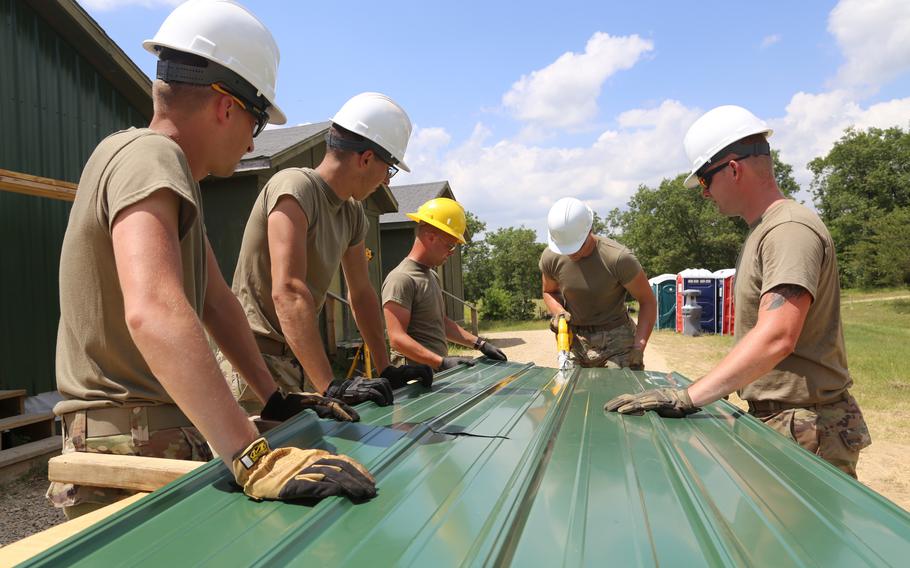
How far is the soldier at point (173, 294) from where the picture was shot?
124 cm

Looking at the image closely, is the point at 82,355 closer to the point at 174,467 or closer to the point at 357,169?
the point at 174,467

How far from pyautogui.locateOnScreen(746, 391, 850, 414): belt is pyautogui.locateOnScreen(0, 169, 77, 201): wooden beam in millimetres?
5822

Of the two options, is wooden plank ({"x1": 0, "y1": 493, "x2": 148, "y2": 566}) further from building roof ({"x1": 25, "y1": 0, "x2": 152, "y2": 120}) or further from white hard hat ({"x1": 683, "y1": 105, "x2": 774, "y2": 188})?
building roof ({"x1": 25, "y1": 0, "x2": 152, "y2": 120})

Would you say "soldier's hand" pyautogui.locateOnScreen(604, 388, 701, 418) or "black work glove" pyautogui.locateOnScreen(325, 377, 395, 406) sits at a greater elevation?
"black work glove" pyautogui.locateOnScreen(325, 377, 395, 406)

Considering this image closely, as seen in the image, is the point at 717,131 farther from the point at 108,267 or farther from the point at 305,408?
the point at 108,267

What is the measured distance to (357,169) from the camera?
289 cm

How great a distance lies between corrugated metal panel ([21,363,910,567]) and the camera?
1032 mm

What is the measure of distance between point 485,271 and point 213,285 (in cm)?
3639

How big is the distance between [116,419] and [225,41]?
1155 mm

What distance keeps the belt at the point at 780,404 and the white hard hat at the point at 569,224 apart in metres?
2.29

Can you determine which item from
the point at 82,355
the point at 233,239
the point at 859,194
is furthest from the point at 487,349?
the point at 859,194

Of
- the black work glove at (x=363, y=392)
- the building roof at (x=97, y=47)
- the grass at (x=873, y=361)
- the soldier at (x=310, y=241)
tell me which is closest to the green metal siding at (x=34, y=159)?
the building roof at (x=97, y=47)

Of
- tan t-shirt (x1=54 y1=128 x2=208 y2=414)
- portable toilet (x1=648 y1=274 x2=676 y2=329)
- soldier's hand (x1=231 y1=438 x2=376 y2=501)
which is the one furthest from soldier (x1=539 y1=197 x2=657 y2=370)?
portable toilet (x1=648 y1=274 x2=676 y2=329)

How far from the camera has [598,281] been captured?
4758 mm
